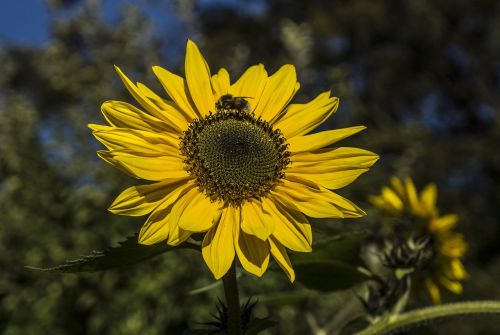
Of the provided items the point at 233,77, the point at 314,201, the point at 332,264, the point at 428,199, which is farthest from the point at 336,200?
the point at 233,77

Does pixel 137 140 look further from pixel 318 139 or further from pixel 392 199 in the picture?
pixel 392 199

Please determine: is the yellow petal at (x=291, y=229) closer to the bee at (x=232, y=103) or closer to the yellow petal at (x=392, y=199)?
the bee at (x=232, y=103)

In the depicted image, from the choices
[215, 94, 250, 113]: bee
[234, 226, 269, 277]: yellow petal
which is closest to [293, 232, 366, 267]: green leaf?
[234, 226, 269, 277]: yellow petal

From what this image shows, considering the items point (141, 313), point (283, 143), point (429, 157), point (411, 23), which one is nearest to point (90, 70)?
point (141, 313)

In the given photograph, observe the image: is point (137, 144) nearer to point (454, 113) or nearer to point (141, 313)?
point (141, 313)

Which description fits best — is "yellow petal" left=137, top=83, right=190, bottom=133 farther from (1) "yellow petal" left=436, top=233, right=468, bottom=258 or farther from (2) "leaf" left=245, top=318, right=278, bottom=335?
(1) "yellow petal" left=436, top=233, right=468, bottom=258
